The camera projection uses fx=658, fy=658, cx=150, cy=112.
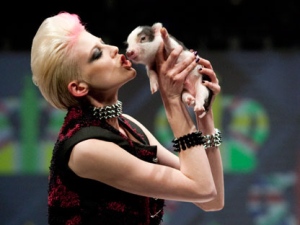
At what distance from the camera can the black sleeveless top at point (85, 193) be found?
4.08 ft

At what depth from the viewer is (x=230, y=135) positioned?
3090 millimetres

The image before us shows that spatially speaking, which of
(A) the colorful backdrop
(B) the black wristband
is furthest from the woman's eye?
(A) the colorful backdrop

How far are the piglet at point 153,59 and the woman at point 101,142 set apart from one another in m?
0.02

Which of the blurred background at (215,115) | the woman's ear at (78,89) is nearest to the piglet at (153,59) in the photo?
the woman's ear at (78,89)

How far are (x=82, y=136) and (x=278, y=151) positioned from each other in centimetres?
206

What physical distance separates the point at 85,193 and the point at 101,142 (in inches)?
4.2

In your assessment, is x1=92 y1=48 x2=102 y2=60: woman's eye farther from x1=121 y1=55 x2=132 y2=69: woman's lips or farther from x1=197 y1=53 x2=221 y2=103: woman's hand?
x1=197 y1=53 x2=221 y2=103: woman's hand

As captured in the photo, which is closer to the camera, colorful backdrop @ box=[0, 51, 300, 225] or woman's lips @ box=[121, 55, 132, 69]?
woman's lips @ box=[121, 55, 132, 69]

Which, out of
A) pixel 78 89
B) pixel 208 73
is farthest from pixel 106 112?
pixel 208 73

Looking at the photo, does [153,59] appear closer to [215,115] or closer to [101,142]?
[101,142]

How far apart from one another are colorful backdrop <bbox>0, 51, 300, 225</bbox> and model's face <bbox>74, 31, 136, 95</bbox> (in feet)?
5.84

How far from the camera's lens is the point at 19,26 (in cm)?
322

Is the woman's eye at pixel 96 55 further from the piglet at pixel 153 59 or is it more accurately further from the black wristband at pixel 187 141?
the black wristband at pixel 187 141

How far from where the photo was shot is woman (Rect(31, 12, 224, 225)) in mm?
1231
